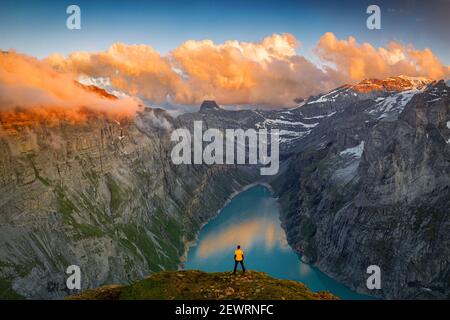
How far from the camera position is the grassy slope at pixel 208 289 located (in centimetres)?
5150

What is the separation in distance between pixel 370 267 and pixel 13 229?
14021cm

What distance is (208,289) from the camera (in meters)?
53.1

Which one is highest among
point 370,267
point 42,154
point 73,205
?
point 42,154

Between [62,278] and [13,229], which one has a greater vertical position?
[13,229]

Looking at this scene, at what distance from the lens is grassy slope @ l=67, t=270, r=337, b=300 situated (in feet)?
169

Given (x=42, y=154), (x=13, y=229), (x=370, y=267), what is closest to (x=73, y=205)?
(x=42, y=154)
